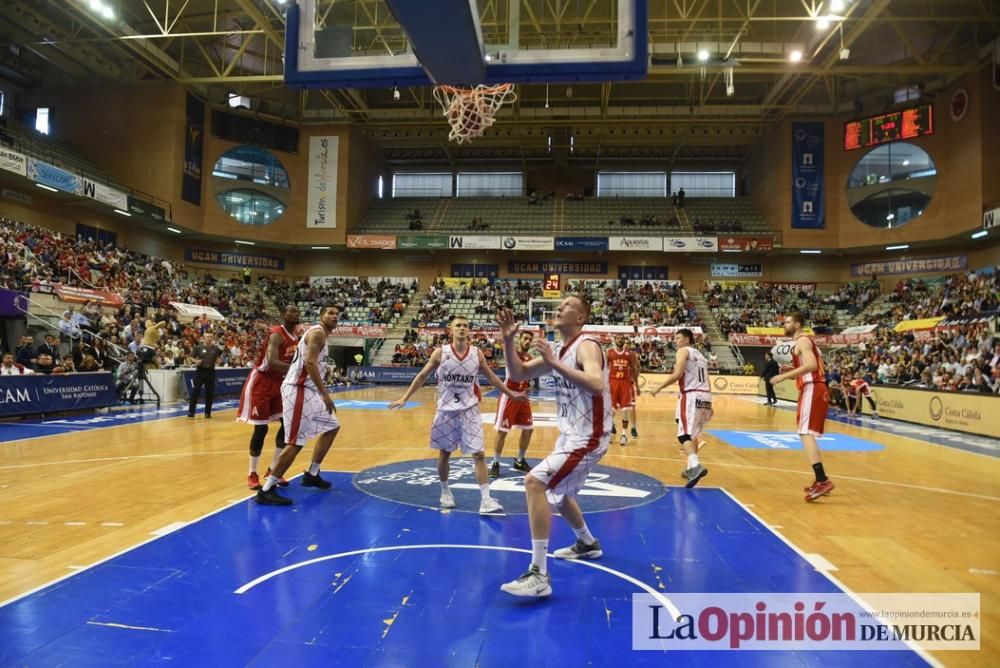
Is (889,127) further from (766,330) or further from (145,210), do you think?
(145,210)

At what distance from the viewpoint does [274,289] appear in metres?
36.2

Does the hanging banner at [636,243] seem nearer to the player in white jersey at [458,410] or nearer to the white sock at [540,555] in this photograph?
the player in white jersey at [458,410]

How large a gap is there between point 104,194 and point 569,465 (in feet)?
97.3

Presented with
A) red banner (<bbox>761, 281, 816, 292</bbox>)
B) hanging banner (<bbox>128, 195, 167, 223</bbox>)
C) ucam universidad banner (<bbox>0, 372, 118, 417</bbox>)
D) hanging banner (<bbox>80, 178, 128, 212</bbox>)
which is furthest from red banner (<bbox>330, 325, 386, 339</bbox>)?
red banner (<bbox>761, 281, 816, 292</bbox>)

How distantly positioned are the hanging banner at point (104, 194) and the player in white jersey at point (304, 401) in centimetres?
2524

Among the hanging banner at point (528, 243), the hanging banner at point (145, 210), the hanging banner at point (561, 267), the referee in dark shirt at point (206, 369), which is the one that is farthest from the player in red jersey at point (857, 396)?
the hanging banner at point (145, 210)

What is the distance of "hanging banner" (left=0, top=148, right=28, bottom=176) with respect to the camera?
21.3 metres

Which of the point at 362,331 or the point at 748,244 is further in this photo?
the point at 748,244

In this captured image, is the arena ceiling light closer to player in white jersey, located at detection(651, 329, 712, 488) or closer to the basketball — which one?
the basketball

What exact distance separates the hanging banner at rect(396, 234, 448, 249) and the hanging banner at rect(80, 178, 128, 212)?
1426 cm

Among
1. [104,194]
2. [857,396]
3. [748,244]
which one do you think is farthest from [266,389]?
[748,244]

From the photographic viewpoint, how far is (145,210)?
28406mm

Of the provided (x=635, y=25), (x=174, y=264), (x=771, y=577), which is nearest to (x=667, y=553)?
(x=771, y=577)

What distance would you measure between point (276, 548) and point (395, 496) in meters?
1.85
